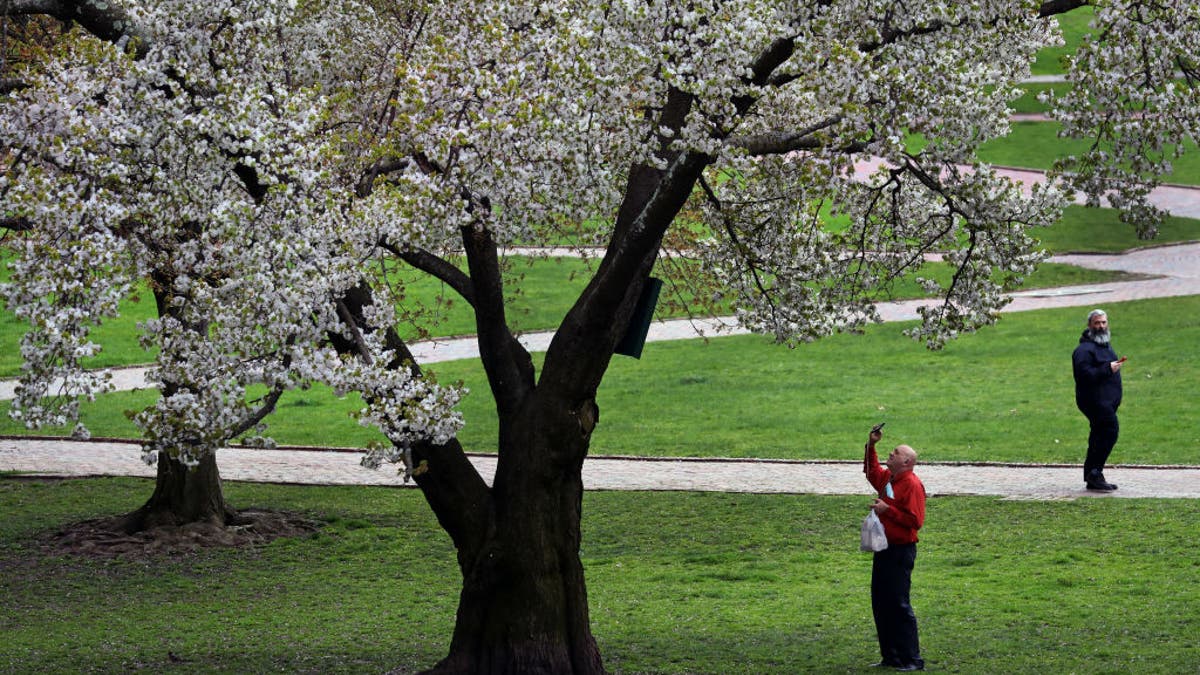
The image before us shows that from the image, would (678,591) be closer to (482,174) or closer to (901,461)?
(901,461)

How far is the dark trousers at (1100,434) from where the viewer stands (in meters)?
16.9

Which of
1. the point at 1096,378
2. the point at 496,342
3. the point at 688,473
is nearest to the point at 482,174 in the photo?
the point at 496,342

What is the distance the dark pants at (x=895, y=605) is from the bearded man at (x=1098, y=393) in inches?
268

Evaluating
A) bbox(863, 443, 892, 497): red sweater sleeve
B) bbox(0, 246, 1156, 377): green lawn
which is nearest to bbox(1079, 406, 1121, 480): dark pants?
bbox(863, 443, 892, 497): red sweater sleeve

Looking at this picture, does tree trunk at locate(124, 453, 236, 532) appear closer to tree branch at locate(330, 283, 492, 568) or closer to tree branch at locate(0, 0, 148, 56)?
tree branch at locate(330, 283, 492, 568)

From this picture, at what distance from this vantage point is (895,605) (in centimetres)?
1093

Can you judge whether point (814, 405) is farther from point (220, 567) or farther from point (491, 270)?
point (491, 270)

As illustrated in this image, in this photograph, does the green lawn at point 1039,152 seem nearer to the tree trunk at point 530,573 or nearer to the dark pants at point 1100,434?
the dark pants at point 1100,434

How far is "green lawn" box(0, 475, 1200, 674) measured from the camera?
38.3ft

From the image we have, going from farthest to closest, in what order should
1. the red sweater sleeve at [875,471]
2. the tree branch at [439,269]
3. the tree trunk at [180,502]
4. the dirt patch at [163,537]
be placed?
the tree trunk at [180,502]
the dirt patch at [163,537]
the red sweater sleeve at [875,471]
the tree branch at [439,269]

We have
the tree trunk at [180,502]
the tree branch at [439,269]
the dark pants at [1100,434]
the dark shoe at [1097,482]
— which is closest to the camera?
the tree branch at [439,269]

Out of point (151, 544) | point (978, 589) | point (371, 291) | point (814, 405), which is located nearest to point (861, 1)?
point (371, 291)

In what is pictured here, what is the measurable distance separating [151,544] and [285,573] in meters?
1.80

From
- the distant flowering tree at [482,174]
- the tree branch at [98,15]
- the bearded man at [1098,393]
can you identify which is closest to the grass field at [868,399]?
the bearded man at [1098,393]
